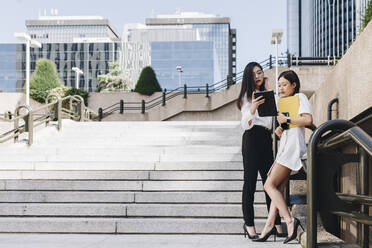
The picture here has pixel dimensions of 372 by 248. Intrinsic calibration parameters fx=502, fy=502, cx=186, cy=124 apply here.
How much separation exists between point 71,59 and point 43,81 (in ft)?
269

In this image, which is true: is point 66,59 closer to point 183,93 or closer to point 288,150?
point 183,93

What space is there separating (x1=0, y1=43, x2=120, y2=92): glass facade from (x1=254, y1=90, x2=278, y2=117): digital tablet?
350ft

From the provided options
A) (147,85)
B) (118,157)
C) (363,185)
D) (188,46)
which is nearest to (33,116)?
(118,157)

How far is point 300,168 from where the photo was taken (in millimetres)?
4551

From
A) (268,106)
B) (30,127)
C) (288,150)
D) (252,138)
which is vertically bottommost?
(288,150)

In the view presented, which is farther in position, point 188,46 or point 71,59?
point 188,46

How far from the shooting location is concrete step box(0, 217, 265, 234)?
5.76 metres

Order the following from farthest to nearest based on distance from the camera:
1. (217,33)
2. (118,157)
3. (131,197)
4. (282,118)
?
(217,33) → (118,157) → (131,197) → (282,118)

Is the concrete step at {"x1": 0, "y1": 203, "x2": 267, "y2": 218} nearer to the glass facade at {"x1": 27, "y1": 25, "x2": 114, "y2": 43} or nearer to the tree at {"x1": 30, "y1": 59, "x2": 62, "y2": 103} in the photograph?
the tree at {"x1": 30, "y1": 59, "x2": 62, "y2": 103}

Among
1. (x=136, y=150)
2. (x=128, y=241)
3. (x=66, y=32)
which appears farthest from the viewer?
(x=66, y=32)

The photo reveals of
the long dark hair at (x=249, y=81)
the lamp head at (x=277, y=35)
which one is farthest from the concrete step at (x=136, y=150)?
the lamp head at (x=277, y=35)

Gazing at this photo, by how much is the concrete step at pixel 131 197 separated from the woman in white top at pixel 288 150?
176cm

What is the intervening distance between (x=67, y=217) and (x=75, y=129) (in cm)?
724

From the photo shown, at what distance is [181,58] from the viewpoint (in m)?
125
